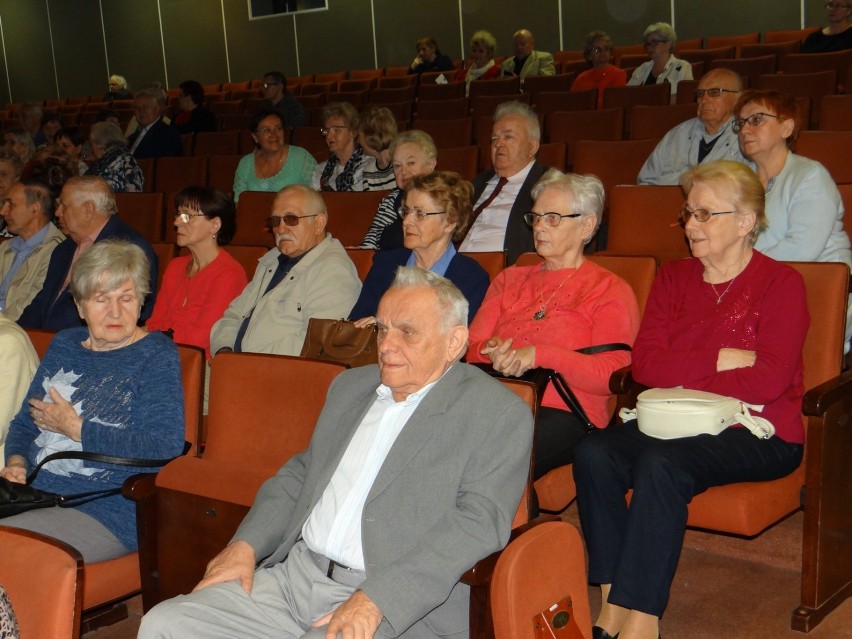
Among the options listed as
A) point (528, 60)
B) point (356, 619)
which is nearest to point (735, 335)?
point (356, 619)

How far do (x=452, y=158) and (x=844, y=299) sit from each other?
309cm

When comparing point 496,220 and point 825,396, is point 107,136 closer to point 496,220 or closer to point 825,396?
point 496,220

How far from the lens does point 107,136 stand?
6125 mm

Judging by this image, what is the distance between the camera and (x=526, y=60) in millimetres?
Answer: 8922

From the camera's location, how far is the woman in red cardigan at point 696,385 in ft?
7.13

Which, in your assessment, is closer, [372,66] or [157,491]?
[157,491]

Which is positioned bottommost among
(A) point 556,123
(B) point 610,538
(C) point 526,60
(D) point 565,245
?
(B) point 610,538

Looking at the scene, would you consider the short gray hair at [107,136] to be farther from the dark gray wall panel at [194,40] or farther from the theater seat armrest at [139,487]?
the dark gray wall panel at [194,40]

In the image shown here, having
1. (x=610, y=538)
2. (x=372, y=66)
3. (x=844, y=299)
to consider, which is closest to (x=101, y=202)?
(x=610, y=538)

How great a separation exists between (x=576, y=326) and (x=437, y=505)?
3.50 ft

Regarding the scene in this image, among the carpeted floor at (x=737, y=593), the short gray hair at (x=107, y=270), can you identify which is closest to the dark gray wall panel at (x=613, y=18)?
the carpeted floor at (x=737, y=593)

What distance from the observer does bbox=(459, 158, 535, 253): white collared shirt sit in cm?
387

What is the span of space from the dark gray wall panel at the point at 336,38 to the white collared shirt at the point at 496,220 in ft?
30.5

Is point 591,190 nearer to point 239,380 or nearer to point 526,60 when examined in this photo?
point 239,380
